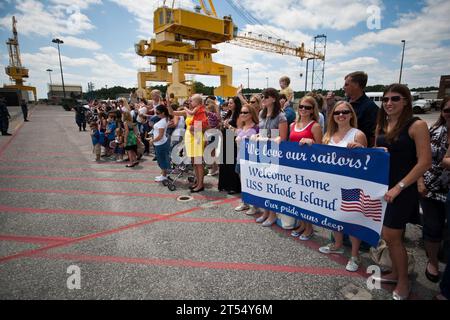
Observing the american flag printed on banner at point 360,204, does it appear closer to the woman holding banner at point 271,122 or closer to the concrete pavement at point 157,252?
the concrete pavement at point 157,252

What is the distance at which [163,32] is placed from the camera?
2888 cm

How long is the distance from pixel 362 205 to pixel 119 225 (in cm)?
356

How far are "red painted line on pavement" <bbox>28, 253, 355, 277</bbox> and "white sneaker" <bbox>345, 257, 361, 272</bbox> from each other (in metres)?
0.06

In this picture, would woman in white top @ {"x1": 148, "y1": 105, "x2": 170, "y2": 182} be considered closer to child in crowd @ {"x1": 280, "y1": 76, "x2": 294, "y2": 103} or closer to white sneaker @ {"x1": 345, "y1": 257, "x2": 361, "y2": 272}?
child in crowd @ {"x1": 280, "y1": 76, "x2": 294, "y2": 103}

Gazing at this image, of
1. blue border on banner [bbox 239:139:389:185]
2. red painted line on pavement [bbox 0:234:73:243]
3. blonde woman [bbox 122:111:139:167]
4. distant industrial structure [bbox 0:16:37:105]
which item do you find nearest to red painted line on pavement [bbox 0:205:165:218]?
red painted line on pavement [bbox 0:234:73:243]

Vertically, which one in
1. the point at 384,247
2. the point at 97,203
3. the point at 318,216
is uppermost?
the point at 318,216

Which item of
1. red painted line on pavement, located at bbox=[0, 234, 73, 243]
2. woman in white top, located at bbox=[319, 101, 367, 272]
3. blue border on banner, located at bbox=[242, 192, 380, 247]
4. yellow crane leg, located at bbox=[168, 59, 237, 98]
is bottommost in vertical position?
red painted line on pavement, located at bbox=[0, 234, 73, 243]

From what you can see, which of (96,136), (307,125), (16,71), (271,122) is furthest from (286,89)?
(16,71)

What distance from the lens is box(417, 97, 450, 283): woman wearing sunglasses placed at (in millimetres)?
2609

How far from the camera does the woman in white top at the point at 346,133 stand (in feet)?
8.96

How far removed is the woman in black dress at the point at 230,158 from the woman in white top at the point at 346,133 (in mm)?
2531

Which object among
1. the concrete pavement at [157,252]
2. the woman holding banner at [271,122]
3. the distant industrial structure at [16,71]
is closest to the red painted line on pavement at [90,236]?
the concrete pavement at [157,252]

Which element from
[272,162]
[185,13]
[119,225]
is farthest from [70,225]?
[185,13]
